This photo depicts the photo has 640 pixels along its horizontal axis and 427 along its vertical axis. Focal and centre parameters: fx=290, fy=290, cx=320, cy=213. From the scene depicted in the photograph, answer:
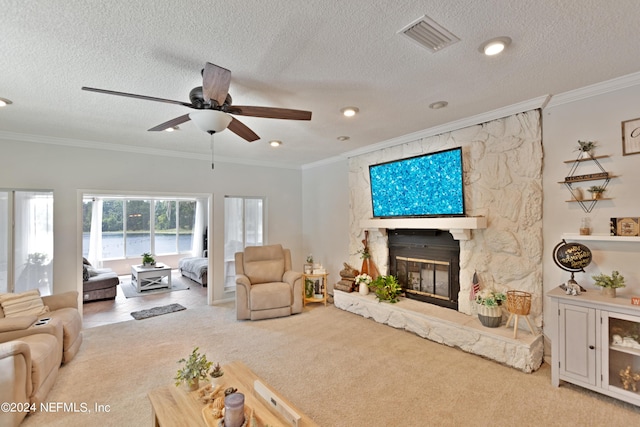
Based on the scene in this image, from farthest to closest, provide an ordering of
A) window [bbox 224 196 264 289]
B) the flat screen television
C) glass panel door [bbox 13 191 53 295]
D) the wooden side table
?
window [bbox 224 196 264 289]
the wooden side table
glass panel door [bbox 13 191 53 295]
the flat screen television

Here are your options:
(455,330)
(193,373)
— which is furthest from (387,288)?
(193,373)

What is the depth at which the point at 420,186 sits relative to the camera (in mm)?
3926

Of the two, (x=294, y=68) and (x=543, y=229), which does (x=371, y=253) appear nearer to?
(x=543, y=229)

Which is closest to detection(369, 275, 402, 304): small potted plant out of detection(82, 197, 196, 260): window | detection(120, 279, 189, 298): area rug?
detection(120, 279, 189, 298): area rug

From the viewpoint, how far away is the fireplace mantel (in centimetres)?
334

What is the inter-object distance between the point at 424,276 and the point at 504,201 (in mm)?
1515

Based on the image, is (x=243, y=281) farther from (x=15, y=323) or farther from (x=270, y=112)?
(x=270, y=112)

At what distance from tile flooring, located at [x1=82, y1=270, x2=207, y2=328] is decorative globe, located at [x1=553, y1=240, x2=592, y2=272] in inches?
206

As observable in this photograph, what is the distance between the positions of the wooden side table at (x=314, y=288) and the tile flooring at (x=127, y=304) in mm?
1880

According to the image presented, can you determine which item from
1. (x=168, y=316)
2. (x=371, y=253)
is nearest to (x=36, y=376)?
(x=168, y=316)

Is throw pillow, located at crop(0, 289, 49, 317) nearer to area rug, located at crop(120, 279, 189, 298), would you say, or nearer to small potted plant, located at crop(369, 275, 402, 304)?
area rug, located at crop(120, 279, 189, 298)

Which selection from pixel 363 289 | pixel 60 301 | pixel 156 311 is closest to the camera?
pixel 60 301

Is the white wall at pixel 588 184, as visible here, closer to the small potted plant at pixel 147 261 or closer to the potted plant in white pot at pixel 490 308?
the potted plant in white pot at pixel 490 308

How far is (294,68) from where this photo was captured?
2234mm
